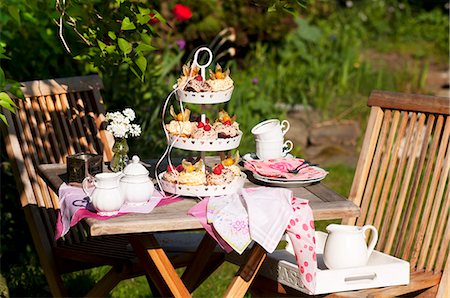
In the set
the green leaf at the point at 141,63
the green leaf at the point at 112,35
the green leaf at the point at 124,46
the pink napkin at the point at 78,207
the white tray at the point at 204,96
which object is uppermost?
the green leaf at the point at 112,35

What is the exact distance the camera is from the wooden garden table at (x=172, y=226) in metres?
3.07

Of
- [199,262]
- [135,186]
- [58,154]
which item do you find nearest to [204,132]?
[135,186]

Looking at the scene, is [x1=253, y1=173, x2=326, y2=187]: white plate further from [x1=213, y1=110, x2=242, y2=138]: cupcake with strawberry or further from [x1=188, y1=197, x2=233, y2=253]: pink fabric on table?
[x1=188, y1=197, x2=233, y2=253]: pink fabric on table

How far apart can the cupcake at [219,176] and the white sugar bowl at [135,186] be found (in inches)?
8.4

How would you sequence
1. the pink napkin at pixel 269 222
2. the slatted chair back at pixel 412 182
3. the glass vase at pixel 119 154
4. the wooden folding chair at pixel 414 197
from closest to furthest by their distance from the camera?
the pink napkin at pixel 269 222
the glass vase at pixel 119 154
the wooden folding chair at pixel 414 197
the slatted chair back at pixel 412 182

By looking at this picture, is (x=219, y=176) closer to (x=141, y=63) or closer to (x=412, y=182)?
(x=141, y=63)

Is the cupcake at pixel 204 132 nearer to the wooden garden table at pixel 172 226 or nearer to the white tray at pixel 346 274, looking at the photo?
the wooden garden table at pixel 172 226

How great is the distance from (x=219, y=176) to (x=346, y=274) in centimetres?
61

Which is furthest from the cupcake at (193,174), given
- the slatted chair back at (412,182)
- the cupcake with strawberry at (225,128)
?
the slatted chair back at (412,182)

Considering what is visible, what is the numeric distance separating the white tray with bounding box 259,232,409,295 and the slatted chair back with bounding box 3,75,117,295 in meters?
1.00

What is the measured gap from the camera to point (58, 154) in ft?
14.2

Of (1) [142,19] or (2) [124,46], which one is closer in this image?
(2) [124,46]

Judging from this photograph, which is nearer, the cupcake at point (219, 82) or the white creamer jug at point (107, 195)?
the white creamer jug at point (107, 195)

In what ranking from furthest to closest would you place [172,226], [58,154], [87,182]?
[58,154], [87,182], [172,226]
